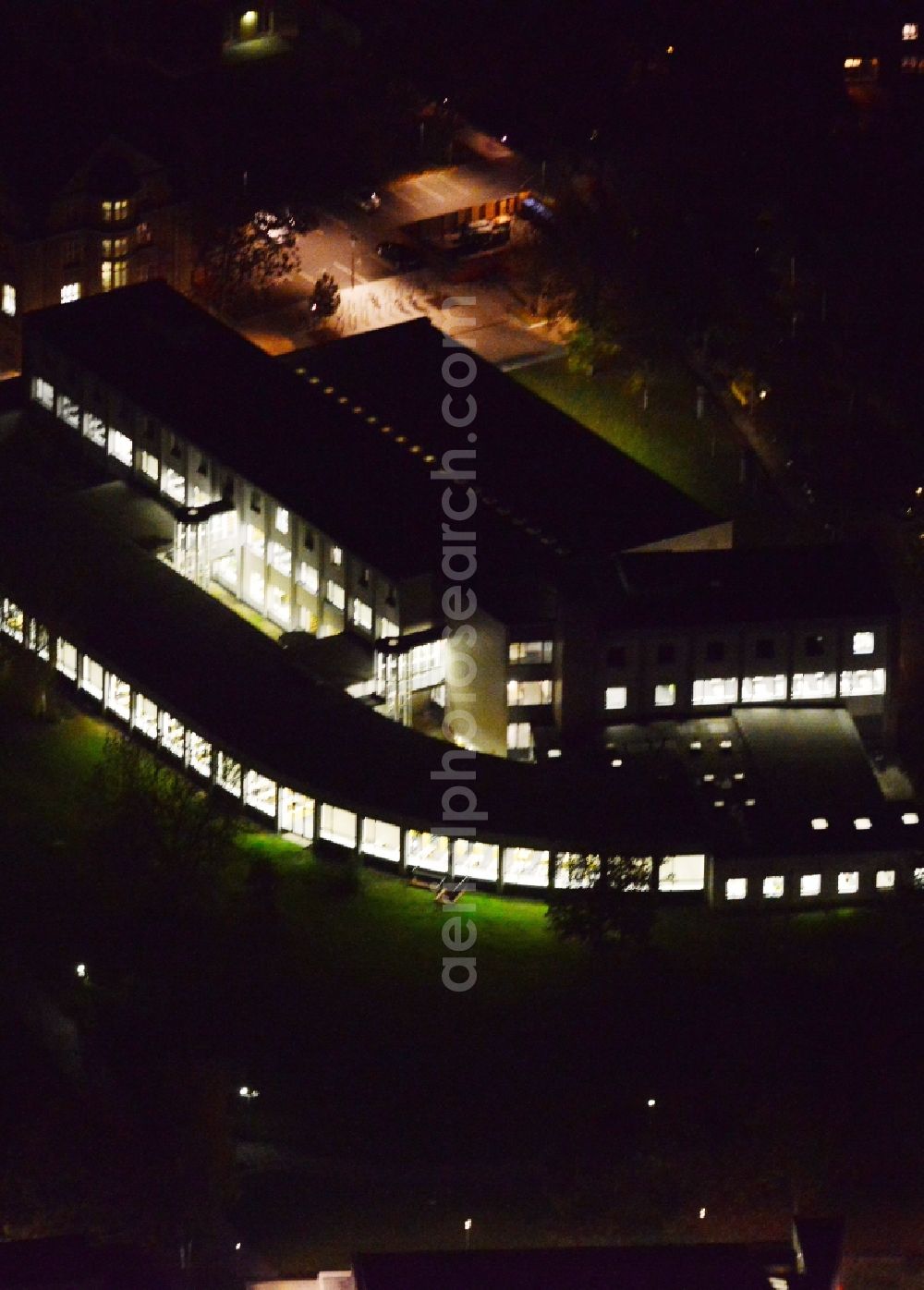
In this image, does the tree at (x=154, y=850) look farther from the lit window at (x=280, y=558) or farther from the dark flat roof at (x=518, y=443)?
the dark flat roof at (x=518, y=443)

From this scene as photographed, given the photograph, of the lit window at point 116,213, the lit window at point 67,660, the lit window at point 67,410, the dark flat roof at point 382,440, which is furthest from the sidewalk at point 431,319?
the lit window at point 67,660

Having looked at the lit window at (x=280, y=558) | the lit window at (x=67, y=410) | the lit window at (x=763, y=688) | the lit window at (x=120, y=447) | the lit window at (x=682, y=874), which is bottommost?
the lit window at (x=682, y=874)

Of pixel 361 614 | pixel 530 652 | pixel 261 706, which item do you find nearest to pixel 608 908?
pixel 530 652

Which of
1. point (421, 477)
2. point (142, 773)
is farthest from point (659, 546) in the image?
point (142, 773)

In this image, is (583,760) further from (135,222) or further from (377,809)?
(135,222)

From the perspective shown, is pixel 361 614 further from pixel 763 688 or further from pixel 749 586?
pixel 763 688

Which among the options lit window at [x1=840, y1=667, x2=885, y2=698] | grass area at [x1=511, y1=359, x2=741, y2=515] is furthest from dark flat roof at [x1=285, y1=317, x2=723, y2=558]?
lit window at [x1=840, y1=667, x2=885, y2=698]
